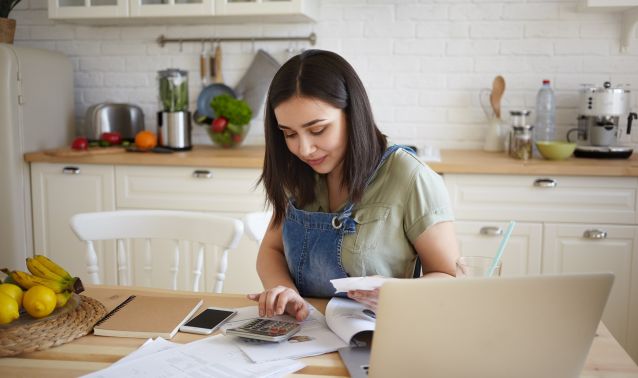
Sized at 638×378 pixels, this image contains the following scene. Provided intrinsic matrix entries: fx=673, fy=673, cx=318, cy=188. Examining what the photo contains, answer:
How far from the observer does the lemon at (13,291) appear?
1.23m

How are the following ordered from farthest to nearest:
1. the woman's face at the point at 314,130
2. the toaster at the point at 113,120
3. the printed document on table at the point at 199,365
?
the toaster at the point at 113,120, the woman's face at the point at 314,130, the printed document on table at the point at 199,365

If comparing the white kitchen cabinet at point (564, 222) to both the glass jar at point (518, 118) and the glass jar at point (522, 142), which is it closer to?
the glass jar at point (522, 142)

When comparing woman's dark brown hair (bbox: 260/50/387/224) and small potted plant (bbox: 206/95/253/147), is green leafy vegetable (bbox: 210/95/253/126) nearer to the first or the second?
small potted plant (bbox: 206/95/253/147)

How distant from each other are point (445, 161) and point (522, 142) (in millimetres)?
375

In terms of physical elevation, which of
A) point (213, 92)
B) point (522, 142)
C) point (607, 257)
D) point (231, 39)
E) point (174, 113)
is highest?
point (231, 39)

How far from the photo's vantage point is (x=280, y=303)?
1291 millimetres

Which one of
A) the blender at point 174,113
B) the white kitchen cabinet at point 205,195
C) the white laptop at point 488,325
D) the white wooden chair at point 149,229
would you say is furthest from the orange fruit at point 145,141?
the white laptop at point 488,325

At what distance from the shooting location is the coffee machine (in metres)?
2.93

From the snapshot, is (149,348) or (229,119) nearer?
(149,348)

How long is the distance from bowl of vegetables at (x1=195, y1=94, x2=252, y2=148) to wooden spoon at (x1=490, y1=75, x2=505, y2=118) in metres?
1.19

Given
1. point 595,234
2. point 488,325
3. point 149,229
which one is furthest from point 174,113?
point 488,325

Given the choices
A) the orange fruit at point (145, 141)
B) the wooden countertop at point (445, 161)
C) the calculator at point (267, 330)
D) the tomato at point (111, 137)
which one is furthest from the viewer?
the tomato at point (111, 137)

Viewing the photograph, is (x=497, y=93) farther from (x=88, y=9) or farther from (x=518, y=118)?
(x=88, y=9)

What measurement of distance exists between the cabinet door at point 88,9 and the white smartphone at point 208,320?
7.46ft
